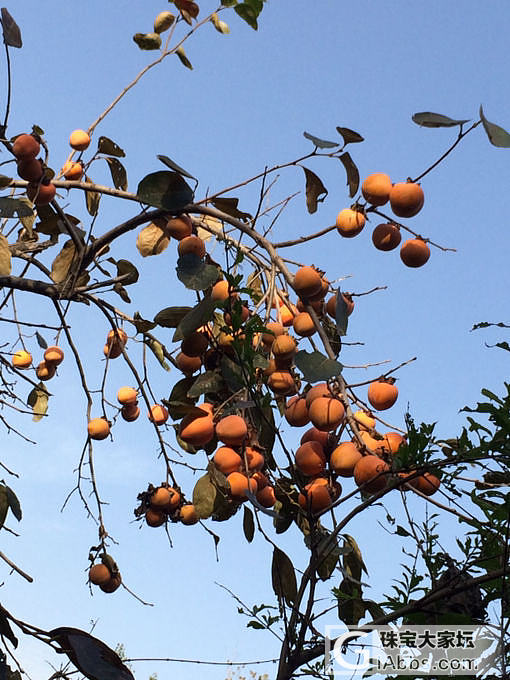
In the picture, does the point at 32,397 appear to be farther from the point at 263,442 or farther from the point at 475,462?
the point at 475,462

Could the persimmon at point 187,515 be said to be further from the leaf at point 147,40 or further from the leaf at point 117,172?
the leaf at point 147,40

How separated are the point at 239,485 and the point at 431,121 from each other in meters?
0.65

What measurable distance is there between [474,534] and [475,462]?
0.35ft

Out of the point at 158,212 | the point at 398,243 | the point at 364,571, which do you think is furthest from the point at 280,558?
the point at 158,212

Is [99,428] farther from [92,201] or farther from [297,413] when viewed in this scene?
[297,413]

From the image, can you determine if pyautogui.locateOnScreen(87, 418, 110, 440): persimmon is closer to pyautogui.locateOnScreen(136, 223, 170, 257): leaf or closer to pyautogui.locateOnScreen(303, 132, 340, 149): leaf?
pyautogui.locateOnScreen(136, 223, 170, 257): leaf

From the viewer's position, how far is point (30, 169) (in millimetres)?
1704

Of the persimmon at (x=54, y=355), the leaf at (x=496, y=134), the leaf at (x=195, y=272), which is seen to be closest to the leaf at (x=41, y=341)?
the persimmon at (x=54, y=355)

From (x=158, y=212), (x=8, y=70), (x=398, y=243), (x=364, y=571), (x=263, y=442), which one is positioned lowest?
(x=364, y=571)

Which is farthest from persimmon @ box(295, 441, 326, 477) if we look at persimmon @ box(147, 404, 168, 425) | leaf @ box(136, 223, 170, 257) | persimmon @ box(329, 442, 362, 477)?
persimmon @ box(147, 404, 168, 425)

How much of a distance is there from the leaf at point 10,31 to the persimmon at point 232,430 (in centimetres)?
95

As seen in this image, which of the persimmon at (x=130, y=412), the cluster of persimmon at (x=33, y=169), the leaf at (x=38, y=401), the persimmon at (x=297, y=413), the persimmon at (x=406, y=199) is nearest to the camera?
the persimmon at (x=297, y=413)

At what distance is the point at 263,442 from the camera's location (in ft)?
4.91

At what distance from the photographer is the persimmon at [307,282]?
4.64 ft
